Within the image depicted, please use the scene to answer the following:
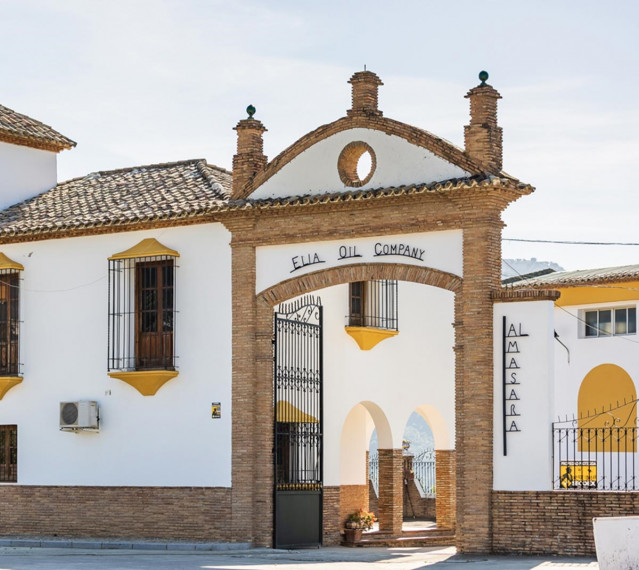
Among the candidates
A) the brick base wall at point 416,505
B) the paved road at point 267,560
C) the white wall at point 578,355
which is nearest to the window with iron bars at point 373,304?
the paved road at point 267,560

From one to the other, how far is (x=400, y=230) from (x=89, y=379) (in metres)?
6.89

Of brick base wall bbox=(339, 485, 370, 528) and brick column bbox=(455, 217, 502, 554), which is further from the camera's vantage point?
brick base wall bbox=(339, 485, 370, 528)

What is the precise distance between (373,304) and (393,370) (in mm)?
1457

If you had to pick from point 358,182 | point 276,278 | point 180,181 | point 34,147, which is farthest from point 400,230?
point 34,147

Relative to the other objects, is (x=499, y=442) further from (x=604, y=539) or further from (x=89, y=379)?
(x=89, y=379)

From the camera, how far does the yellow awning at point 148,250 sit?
72.9 feet

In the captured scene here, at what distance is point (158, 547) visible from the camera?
2145 cm

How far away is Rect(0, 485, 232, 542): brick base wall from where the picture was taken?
21453 mm

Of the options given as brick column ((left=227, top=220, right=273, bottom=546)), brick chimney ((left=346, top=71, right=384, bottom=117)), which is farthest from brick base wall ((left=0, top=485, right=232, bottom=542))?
brick chimney ((left=346, top=71, right=384, bottom=117))

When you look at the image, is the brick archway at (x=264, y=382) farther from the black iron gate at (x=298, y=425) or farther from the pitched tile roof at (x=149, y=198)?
the pitched tile roof at (x=149, y=198)

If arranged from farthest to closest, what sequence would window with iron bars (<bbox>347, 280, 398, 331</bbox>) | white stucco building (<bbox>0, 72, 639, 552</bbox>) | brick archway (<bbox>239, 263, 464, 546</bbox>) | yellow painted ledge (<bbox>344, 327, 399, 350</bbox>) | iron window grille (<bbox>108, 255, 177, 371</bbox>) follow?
window with iron bars (<bbox>347, 280, 398, 331</bbox>) < yellow painted ledge (<bbox>344, 327, 399, 350</bbox>) < iron window grille (<bbox>108, 255, 177, 371</bbox>) < brick archway (<bbox>239, 263, 464, 546</bbox>) < white stucco building (<bbox>0, 72, 639, 552</bbox>)

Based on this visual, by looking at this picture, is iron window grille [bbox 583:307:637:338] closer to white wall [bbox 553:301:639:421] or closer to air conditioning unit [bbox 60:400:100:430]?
white wall [bbox 553:301:639:421]

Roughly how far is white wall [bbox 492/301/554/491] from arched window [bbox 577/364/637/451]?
12.8m

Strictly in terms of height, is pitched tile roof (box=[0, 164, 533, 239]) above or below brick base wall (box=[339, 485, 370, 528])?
above
